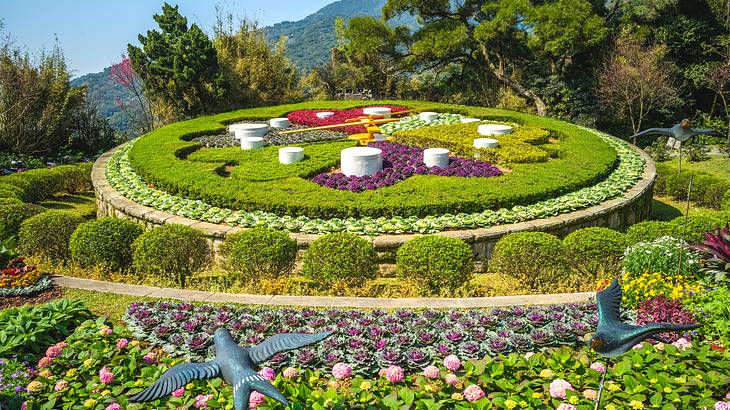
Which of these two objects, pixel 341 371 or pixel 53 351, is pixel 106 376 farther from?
pixel 341 371

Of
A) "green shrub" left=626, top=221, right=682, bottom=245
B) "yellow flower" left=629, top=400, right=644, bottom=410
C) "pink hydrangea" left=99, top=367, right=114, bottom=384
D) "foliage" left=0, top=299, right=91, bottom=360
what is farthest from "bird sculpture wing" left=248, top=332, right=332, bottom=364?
"green shrub" left=626, top=221, right=682, bottom=245

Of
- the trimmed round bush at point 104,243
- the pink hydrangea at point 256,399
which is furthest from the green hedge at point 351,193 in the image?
the pink hydrangea at point 256,399

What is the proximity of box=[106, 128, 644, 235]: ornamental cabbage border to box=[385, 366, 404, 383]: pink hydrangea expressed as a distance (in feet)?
11.4

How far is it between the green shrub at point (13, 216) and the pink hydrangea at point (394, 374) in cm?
605

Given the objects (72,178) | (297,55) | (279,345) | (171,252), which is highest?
(297,55)

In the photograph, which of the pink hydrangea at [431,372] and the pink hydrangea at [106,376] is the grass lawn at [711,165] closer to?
the pink hydrangea at [431,372]

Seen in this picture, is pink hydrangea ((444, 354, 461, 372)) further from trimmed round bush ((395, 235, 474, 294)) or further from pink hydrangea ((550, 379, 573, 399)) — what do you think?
trimmed round bush ((395, 235, 474, 294))

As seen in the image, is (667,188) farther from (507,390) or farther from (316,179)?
(507,390)

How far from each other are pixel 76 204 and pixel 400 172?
6.63 metres

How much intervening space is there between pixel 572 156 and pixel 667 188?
2959 millimetres

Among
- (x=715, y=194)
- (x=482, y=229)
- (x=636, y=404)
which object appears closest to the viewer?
(x=636, y=404)

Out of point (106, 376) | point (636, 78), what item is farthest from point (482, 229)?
point (636, 78)

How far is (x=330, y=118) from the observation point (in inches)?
574

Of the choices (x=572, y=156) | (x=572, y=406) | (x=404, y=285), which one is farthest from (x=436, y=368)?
(x=572, y=156)
